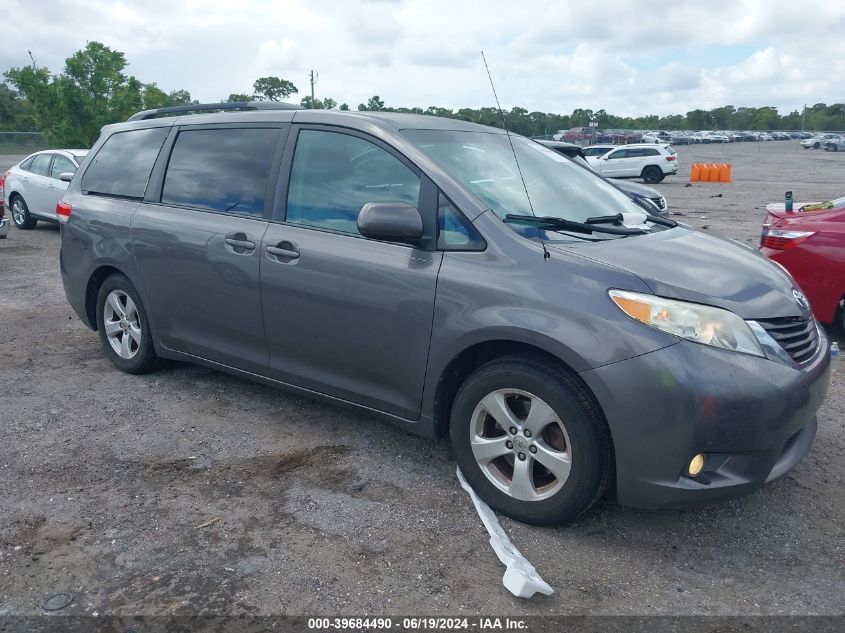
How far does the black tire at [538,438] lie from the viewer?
321cm

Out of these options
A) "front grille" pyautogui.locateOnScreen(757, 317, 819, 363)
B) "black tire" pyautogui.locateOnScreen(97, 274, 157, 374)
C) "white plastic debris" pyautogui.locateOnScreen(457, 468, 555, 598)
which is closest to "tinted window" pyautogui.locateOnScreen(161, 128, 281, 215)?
"black tire" pyautogui.locateOnScreen(97, 274, 157, 374)

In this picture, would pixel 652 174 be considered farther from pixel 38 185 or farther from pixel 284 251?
pixel 284 251

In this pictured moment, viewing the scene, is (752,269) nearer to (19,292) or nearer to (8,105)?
(19,292)

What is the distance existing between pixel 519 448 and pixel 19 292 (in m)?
7.32

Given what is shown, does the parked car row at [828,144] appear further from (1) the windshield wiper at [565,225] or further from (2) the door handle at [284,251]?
(2) the door handle at [284,251]

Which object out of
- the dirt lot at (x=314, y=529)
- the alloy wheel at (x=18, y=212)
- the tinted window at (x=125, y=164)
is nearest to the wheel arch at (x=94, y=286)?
the tinted window at (x=125, y=164)

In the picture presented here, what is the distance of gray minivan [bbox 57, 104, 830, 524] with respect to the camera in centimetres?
313

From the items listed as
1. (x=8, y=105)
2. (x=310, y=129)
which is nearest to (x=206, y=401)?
(x=310, y=129)

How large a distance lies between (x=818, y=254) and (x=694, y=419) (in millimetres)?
3920

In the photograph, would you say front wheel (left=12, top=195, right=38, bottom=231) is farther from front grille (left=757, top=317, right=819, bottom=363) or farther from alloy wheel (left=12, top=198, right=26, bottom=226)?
front grille (left=757, top=317, right=819, bottom=363)

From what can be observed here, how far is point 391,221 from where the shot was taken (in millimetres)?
3594

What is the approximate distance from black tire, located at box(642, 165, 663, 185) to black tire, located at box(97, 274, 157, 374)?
2737 centimetres

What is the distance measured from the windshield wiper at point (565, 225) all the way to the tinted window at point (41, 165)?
495 inches

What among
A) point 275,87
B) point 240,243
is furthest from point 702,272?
point 275,87
